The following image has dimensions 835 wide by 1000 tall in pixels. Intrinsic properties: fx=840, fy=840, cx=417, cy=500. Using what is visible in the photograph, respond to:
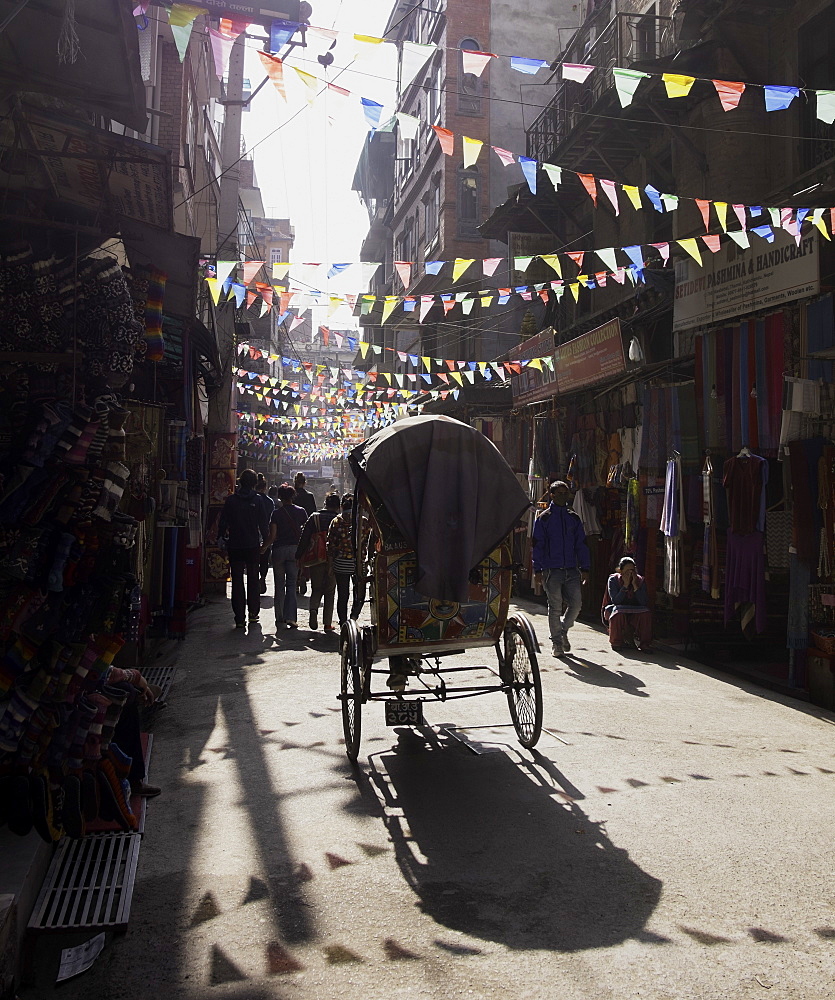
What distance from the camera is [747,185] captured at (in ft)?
41.4

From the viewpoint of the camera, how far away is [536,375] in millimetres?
17359

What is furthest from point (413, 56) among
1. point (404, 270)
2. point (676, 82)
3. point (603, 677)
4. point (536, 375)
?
point (536, 375)

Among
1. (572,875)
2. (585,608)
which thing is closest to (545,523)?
(585,608)

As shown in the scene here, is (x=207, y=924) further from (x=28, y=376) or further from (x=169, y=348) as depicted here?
(x=169, y=348)

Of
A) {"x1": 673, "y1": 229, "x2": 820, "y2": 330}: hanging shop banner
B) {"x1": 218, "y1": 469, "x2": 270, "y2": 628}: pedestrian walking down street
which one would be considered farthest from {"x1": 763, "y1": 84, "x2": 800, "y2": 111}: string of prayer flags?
{"x1": 218, "y1": 469, "x2": 270, "y2": 628}: pedestrian walking down street

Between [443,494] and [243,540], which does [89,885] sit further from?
[243,540]

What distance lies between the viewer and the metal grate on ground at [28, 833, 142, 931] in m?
3.70

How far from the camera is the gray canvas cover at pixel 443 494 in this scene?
19.6 ft

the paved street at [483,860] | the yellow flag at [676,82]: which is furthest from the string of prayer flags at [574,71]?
the paved street at [483,860]

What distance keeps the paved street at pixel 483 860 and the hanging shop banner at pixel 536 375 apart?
31.6 feet

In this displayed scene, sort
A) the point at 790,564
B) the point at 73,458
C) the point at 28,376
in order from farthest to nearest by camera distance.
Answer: the point at 790,564
the point at 28,376
the point at 73,458

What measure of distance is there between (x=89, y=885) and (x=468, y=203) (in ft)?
97.6

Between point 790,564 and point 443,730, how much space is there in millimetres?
4567

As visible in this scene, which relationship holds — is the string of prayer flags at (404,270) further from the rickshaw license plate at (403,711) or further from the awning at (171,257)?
the rickshaw license plate at (403,711)
